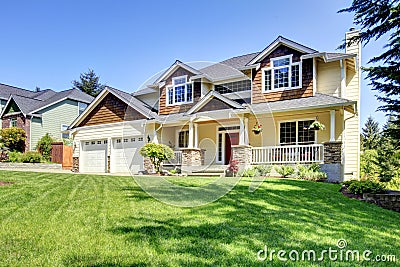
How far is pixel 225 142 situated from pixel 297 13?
7.14 metres

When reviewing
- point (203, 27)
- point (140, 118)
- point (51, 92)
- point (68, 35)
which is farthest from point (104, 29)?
point (51, 92)

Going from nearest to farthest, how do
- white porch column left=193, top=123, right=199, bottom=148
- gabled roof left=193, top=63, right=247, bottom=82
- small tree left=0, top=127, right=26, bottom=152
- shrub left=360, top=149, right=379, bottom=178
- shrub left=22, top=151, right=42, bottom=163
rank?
1. white porch column left=193, top=123, right=199, bottom=148
2. gabled roof left=193, top=63, right=247, bottom=82
3. shrub left=360, top=149, right=379, bottom=178
4. shrub left=22, top=151, right=42, bottom=163
5. small tree left=0, top=127, right=26, bottom=152

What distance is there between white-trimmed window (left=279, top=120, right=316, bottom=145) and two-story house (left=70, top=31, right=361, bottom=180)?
0.15 feet

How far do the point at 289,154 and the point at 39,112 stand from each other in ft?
68.6

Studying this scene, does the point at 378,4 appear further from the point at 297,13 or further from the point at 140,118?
the point at 140,118

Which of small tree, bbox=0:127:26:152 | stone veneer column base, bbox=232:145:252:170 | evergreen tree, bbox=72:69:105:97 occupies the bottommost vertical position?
stone veneer column base, bbox=232:145:252:170

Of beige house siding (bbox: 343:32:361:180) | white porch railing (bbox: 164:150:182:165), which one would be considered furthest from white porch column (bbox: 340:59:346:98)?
white porch railing (bbox: 164:150:182:165)

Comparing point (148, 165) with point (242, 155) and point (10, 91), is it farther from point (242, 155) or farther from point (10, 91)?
point (10, 91)

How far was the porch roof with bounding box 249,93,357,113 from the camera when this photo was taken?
12143 millimetres

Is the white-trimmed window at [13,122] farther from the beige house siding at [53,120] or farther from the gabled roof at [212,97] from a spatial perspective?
the gabled roof at [212,97]

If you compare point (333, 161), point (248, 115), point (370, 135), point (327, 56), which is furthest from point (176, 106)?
point (370, 135)

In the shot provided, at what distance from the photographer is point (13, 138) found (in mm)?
23109

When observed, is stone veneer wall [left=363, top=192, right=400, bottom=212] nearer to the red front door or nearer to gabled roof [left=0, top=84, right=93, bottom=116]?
the red front door

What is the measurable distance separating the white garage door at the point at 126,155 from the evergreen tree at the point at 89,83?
27.1 m
